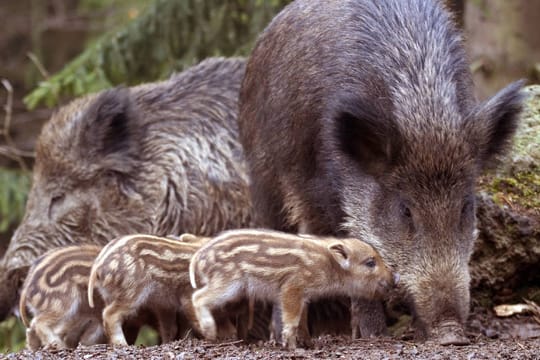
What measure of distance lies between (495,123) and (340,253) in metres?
1.12

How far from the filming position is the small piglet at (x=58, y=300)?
6.21m

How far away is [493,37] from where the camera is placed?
909 centimetres

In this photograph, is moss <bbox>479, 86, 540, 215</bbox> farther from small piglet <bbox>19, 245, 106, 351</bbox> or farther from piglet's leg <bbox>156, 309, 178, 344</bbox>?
small piglet <bbox>19, 245, 106, 351</bbox>

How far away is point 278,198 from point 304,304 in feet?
3.74

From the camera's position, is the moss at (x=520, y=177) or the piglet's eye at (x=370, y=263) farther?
the moss at (x=520, y=177)

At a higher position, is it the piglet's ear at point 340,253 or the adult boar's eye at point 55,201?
the adult boar's eye at point 55,201

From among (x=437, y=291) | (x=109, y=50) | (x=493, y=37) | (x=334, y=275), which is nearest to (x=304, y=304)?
(x=334, y=275)

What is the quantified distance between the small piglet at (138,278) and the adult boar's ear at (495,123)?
1723mm

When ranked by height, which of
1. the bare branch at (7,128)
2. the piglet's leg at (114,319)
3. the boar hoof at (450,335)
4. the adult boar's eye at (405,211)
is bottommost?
the boar hoof at (450,335)

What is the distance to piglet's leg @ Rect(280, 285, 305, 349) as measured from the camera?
5384mm

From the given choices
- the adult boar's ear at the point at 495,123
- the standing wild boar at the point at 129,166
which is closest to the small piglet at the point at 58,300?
the standing wild boar at the point at 129,166

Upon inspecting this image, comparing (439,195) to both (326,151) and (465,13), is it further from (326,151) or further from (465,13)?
(465,13)

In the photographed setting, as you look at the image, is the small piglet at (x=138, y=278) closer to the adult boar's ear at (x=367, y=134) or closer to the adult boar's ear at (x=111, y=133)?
the adult boar's ear at (x=367, y=134)

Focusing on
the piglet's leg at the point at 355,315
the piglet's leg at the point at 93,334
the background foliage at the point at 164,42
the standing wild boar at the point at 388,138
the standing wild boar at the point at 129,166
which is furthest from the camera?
the background foliage at the point at 164,42
